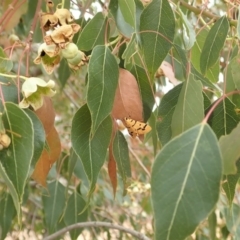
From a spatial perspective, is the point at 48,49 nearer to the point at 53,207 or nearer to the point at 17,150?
the point at 17,150

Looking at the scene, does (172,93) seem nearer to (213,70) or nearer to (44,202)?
(213,70)

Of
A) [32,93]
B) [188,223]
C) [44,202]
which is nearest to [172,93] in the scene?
[32,93]

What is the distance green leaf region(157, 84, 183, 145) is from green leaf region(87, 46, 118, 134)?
92 millimetres

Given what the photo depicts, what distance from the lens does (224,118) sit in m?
0.79

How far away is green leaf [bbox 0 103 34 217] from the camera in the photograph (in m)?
0.71

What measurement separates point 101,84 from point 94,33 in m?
0.19

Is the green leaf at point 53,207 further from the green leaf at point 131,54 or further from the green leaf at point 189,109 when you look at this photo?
the green leaf at point 189,109

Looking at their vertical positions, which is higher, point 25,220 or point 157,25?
point 157,25

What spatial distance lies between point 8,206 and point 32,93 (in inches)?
29.5

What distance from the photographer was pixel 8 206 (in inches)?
56.7

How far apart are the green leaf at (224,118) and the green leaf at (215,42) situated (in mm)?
127

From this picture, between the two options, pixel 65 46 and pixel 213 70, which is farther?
pixel 213 70

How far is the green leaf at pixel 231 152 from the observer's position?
0.64 m

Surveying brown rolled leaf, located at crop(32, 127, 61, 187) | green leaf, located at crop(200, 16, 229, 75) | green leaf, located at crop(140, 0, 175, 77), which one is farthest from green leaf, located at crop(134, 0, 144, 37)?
brown rolled leaf, located at crop(32, 127, 61, 187)
